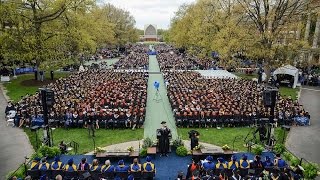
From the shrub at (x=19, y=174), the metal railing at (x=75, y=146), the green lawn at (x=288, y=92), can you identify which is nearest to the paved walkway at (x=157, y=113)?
the metal railing at (x=75, y=146)

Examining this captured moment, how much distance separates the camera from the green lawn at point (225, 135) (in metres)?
18.5

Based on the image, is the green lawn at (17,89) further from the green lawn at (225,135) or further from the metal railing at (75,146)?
the green lawn at (225,135)

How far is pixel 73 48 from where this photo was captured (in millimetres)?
44062

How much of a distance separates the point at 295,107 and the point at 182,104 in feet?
28.1

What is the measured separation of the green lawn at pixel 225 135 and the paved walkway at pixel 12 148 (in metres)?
9.41

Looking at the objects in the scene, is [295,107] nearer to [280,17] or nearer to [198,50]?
[280,17]

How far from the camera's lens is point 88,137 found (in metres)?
19.4

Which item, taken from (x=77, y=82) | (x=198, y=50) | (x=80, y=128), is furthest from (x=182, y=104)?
(x=198, y=50)

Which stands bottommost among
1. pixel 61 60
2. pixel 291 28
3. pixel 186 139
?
pixel 186 139

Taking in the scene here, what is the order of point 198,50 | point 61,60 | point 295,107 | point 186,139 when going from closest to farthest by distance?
point 186,139 → point 295,107 → point 61,60 → point 198,50

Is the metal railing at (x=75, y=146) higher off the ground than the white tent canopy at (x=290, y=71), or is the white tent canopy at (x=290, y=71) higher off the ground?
the white tent canopy at (x=290, y=71)

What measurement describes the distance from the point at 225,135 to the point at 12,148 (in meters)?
12.9

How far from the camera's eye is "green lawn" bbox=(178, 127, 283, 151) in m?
18.5

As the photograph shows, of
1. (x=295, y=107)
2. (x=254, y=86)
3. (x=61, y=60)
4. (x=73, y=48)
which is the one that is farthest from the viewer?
(x=73, y=48)
